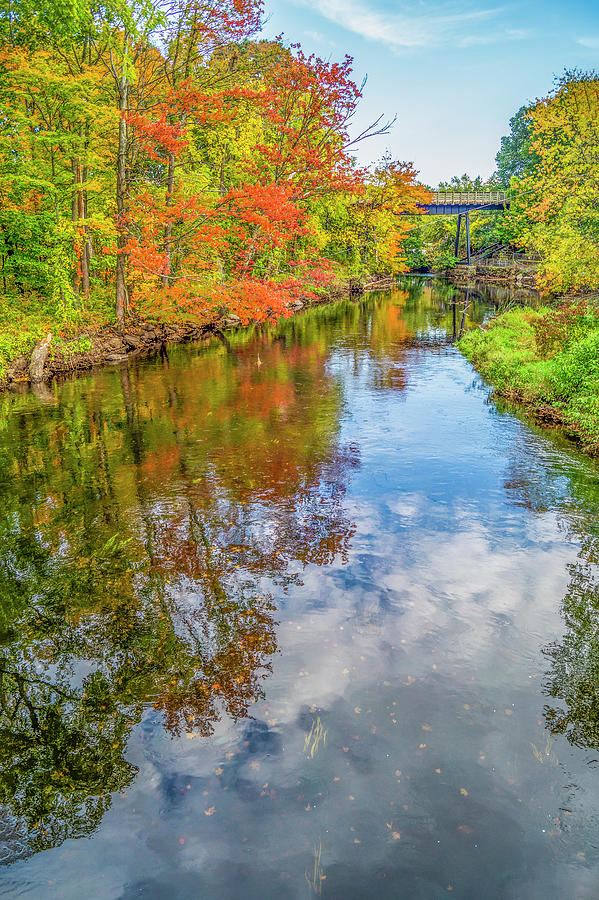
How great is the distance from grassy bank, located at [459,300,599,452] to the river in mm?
1456

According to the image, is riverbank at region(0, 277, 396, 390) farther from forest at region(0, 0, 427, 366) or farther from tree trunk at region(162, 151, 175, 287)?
tree trunk at region(162, 151, 175, 287)

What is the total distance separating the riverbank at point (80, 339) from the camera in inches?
795

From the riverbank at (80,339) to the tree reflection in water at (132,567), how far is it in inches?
129

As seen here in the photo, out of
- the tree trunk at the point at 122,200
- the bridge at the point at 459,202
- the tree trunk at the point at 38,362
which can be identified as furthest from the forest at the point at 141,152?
the bridge at the point at 459,202

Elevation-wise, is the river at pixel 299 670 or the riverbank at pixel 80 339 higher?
the riverbank at pixel 80 339

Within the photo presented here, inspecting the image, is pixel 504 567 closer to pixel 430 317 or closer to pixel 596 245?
pixel 596 245

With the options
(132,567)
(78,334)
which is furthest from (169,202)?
(132,567)

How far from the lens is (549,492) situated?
37.4ft

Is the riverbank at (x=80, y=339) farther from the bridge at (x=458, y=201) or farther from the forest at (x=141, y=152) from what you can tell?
the bridge at (x=458, y=201)

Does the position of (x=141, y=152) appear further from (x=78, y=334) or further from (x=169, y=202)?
(x=78, y=334)

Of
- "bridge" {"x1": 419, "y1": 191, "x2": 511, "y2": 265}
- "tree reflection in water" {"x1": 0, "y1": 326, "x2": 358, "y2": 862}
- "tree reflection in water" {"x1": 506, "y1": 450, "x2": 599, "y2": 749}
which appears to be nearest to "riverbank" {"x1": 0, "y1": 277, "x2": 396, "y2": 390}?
"tree reflection in water" {"x1": 0, "y1": 326, "x2": 358, "y2": 862}

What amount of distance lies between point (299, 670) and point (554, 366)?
13187mm

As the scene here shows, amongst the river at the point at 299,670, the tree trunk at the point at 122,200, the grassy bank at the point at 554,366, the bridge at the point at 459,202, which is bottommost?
the river at the point at 299,670

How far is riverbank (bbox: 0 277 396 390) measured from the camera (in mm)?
20188
